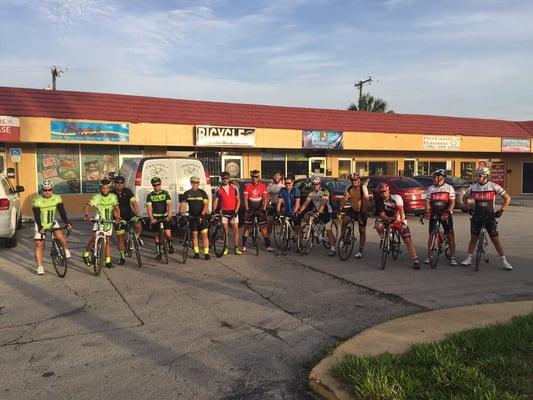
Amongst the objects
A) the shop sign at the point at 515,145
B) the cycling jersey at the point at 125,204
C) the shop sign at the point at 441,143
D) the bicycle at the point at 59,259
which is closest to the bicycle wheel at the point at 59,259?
the bicycle at the point at 59,259

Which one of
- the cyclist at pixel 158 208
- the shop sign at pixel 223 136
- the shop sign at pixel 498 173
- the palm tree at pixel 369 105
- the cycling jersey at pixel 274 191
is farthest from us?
the palm tree at pixel 369 105

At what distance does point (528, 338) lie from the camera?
4.90 m

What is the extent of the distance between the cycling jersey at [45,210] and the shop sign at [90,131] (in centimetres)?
1034

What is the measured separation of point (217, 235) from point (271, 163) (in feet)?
43.0

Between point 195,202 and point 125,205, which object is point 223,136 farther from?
point 125,205

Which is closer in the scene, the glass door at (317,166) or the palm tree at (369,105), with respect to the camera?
the glass door at (317,166)

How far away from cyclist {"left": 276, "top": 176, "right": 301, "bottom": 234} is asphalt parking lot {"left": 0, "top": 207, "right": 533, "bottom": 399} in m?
0.95

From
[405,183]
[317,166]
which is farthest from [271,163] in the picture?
[405,183]

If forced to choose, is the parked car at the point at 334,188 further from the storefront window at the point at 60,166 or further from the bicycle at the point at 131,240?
the storefront window at the point at 60,166

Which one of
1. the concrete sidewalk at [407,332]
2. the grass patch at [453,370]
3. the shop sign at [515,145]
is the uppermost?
the shop sign at [515,145]

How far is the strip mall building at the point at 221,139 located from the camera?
18.7 m

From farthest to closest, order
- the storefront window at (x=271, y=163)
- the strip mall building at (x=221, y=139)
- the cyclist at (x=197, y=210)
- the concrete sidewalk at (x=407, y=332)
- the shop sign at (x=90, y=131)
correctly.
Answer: the storefront window at (x=271, y=163)
the strip mall building at (x=221, y=139)
the shop sign at (x=90, y=131)
the cyclist at (x=197, y=210)
the concrete sidewalk at (x=407, y=332)

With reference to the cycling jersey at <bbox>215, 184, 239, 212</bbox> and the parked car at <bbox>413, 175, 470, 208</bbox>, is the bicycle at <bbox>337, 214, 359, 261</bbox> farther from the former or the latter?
the parked car at <bbox>413, 175, 470, 208</bbox>

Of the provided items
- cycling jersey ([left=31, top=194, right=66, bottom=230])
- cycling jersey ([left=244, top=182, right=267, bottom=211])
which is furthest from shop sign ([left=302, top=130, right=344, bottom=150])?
cycling jersey ([left=31, top=194, right=66, bottom=230])
